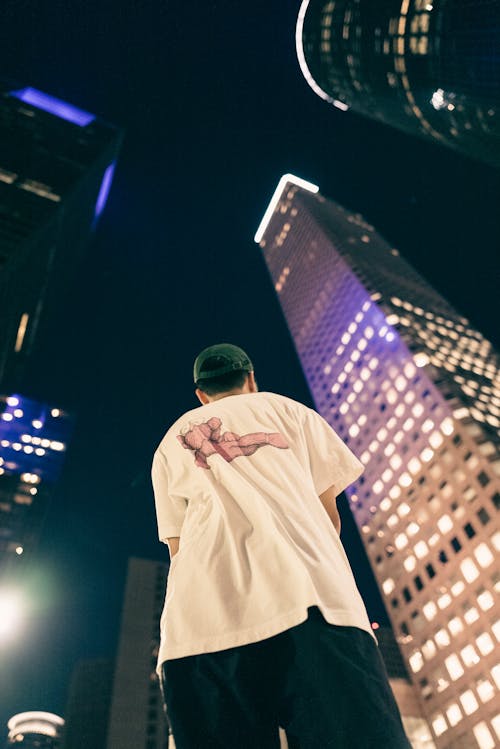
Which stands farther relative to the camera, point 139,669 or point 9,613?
point 139,669

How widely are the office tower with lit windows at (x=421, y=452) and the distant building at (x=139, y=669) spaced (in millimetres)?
47128

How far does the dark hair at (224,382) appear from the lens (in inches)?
110

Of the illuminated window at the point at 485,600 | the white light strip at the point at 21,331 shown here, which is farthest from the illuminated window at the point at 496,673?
the white light strip at the point at 21,331

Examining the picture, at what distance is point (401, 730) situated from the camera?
154 centimetres

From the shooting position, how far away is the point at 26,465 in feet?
283

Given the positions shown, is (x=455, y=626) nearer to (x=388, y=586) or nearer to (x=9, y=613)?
(x=388, y=586)

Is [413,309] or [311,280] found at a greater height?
[413,309]

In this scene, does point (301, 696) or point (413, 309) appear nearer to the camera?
point (301, 696)

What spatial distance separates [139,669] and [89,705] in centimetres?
2405

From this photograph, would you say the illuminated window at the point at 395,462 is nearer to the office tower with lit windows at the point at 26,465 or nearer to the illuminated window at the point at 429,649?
the illuminated window at the point at 429,649

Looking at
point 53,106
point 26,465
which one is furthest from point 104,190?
point 26,465

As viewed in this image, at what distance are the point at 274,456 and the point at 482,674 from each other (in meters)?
52.7

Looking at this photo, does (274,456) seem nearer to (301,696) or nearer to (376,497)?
(301,696)

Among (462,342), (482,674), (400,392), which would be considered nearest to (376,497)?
(400,392)
